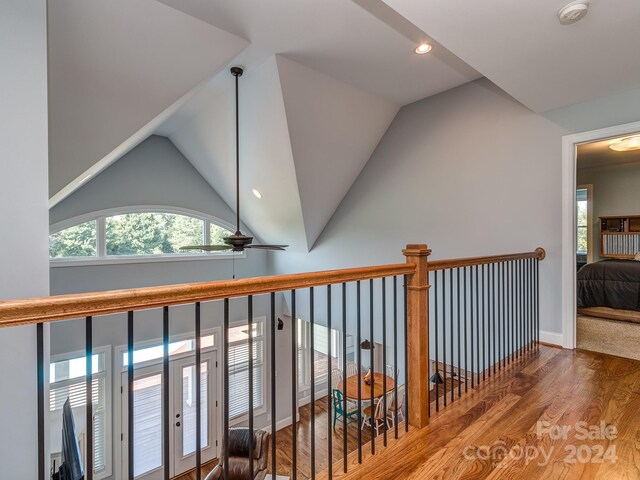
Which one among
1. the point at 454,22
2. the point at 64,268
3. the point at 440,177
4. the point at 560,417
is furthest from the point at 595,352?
the point at 64,268

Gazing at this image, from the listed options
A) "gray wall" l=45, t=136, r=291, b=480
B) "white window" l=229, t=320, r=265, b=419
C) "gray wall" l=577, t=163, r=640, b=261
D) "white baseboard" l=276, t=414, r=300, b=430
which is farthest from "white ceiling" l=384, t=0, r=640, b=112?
"white baseboard" l=276, t=414, r=300, b=430

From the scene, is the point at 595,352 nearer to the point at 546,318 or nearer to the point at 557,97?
the point at 546,318

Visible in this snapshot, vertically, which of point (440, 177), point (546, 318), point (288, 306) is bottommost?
point (288, 306)

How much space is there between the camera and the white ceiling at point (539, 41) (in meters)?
1.88

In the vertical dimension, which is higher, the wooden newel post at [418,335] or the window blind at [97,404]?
the wooden newel post at [418,335]

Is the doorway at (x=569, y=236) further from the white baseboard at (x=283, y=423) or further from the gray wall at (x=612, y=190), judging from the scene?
the white baseboard at (x=283, y=423)

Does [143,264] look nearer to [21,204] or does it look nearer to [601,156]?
[21,204]

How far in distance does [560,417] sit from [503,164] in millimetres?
2509

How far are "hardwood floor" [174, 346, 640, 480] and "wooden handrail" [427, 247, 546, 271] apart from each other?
0.92 m

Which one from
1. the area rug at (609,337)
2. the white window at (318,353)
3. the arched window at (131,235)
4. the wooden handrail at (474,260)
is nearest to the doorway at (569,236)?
the wooden handrail at (474,260)

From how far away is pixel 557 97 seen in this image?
9.84 feet

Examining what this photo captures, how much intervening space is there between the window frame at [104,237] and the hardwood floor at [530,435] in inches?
184

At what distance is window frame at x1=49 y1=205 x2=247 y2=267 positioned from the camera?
15.5 ft

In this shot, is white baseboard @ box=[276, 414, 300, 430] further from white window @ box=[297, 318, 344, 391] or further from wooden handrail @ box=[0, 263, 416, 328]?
wooden handrail @ box=[0, 263, 416, 328]
